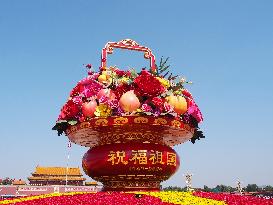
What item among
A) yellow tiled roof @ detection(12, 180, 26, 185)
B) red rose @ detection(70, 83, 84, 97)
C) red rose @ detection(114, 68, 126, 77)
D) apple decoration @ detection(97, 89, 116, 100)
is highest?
red rose @ detection(114, 68, 126, 77)

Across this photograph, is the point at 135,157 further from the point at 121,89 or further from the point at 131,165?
the point at 121,89

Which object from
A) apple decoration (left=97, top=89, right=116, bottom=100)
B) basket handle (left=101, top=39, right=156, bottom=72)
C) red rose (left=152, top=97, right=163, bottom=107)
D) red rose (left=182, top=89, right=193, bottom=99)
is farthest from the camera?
basket handle (left=101, top=39, right=156, bottom=72)

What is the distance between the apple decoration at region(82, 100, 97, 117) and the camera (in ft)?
23.3

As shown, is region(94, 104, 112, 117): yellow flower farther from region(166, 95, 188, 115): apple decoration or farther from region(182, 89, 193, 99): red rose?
region(182, 89, 193, 99): red rose

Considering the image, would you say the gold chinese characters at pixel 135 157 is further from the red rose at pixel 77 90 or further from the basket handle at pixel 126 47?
the basket handle at pixel 126 47

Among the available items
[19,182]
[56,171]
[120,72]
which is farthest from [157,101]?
[19,182]

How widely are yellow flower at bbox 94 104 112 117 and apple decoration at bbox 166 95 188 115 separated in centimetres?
124

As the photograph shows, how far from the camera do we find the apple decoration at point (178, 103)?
719 centimetres

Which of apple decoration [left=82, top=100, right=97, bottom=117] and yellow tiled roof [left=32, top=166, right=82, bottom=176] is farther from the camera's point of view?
yellow tiled roof [left=32, top=166, right=82, bottom=176]

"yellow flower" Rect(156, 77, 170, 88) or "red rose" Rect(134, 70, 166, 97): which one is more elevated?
"yellow flower" Rect(156, 77, 170, 88)

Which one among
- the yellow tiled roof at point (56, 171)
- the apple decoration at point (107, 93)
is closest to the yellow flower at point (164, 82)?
the apple decoration at point (107, 93)

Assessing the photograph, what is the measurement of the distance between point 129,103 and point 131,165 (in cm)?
121

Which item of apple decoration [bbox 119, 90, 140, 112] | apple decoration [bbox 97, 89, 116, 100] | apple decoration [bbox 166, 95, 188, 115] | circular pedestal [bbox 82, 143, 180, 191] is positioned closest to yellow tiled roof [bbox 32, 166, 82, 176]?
circular pedestal [bbox 82, 143, 180, 191]

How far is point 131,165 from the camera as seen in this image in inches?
268
